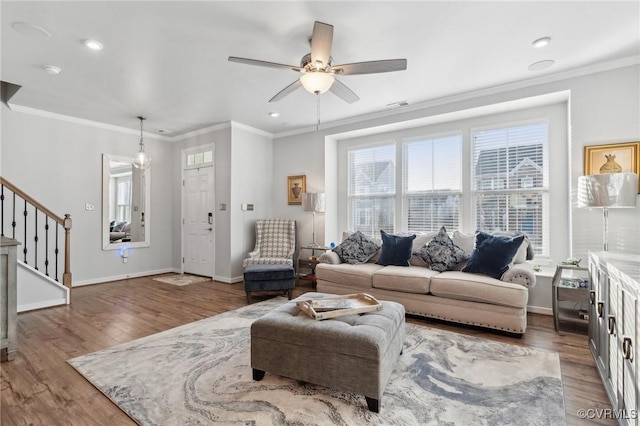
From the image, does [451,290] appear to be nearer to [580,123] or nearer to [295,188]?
[580,123]

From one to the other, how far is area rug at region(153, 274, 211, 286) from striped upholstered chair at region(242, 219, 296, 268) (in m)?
1.15

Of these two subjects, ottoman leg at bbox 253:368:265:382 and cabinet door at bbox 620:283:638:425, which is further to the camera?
ottoman leg at bbox 253:368:265:382

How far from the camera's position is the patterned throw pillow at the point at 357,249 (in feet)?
14.3

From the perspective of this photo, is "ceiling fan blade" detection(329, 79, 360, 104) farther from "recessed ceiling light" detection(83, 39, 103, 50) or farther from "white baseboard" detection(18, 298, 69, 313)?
"white baseboard" detection(18, 298, 69, 313)

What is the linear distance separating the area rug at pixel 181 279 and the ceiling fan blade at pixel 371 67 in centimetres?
437

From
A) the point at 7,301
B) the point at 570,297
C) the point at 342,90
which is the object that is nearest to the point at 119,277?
the point at 7,301

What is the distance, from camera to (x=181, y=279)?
5637 mm

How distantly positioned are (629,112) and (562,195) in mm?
1076

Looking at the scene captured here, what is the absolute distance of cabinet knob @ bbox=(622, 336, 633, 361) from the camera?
1505 mm

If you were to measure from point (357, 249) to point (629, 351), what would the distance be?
3.06 metres

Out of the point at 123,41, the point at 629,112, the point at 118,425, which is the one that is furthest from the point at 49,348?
the point at 629,112

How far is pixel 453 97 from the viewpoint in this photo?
4164 millimetres

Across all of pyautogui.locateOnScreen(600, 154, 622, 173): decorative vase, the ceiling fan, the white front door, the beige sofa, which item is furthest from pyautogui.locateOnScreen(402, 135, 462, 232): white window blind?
the white front door

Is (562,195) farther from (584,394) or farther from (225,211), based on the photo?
(225,211)
